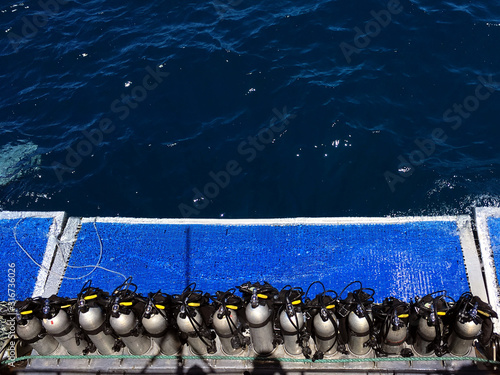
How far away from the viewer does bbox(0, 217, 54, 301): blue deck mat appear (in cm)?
1077

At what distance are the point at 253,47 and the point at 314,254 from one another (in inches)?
387

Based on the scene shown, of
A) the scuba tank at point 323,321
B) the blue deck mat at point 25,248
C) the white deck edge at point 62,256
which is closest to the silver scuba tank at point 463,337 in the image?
the scuba tank at point 323,321

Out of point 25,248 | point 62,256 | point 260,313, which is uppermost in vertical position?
point 260,313

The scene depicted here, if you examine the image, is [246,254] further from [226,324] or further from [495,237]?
[495,237]

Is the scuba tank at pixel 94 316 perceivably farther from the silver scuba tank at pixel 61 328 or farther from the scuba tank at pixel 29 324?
the scuba tank at pixel 29 324

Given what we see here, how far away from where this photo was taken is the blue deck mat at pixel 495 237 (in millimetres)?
10008

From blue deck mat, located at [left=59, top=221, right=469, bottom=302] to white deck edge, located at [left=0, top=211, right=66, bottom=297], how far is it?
547mm

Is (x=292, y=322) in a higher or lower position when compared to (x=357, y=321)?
higher

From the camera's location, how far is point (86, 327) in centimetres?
719

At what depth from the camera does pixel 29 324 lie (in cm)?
729

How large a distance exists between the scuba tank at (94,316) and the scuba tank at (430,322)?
4.92 m

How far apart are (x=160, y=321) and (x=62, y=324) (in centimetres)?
163

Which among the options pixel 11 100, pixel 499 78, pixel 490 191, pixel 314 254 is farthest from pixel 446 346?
pixel 11 100

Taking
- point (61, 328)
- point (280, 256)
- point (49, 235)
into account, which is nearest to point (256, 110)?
point (280, 256)
